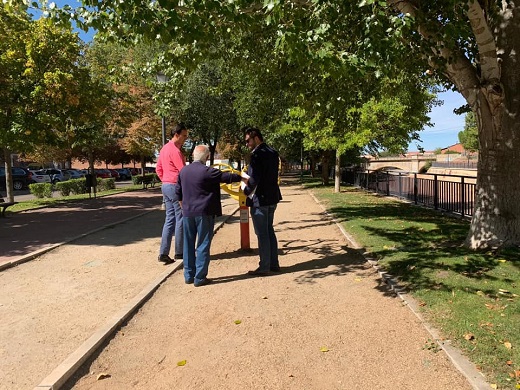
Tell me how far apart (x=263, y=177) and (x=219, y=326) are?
2.23 metres

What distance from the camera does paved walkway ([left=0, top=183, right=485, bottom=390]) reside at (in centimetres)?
326

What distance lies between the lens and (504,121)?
6398mm

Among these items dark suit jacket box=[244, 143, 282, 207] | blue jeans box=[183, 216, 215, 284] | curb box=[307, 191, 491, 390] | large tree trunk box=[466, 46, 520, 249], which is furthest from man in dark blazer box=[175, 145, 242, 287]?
large tree trunk box=[466, 46, 520, 249]

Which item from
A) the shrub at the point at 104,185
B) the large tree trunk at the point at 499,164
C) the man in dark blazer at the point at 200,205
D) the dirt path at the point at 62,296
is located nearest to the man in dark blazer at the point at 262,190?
the man in dark blazer at the point at 200,205

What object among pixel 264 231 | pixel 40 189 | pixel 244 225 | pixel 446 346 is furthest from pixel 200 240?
pixel 40 189

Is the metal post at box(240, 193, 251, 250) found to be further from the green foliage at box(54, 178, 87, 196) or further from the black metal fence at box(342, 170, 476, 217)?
the green foliage at box(54, 178, 87, 196)

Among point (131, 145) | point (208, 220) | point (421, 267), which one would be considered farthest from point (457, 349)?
point (131, 145)

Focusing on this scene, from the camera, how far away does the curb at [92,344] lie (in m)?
3.14

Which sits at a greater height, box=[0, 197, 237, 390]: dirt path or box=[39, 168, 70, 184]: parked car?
box=[39, 168, 70, 184]: parked car

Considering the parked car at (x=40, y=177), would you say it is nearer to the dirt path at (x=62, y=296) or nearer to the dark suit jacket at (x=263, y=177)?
the dirt path at (x=62, y=296)

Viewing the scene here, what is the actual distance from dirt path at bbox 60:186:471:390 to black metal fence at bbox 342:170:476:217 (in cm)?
630

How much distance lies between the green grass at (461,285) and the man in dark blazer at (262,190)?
1710 millimetres

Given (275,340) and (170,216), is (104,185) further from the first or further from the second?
(275,340)

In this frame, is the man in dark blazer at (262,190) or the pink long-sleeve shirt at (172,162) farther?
the pink long-sleeve shirt at (172,162)
